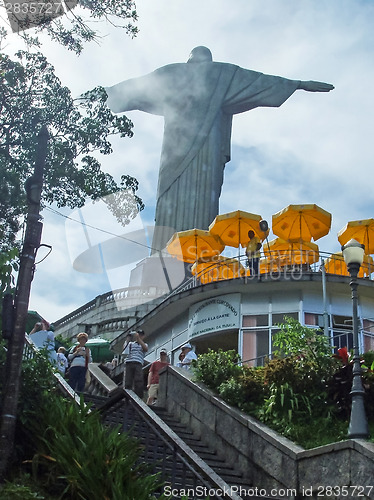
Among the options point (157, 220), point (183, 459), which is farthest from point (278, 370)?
point (157, 220)

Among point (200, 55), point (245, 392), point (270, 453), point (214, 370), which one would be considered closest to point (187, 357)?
point (214, 370)

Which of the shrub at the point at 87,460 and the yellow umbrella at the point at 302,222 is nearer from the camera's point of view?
the shrub at the point at 87,460

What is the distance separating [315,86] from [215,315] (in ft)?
65.6

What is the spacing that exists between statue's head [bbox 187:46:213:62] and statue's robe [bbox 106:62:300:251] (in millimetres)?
356

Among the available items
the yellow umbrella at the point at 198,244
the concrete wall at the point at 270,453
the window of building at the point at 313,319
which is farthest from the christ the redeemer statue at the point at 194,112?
the concrete wall at the point at 270,453

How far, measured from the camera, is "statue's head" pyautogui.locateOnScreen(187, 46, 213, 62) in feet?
128

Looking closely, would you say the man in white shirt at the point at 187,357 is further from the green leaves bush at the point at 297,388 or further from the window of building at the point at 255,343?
the window of building at the point at 255,343

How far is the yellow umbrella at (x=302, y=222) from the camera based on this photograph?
2366 centimetres

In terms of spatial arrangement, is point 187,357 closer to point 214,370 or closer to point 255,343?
point 214,370

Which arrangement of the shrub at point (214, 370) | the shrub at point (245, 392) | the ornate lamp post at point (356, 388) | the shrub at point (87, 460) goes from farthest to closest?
the shrub at point (214, 370), the shrub at point (245, 392), the ornate lamp post at point (356, 388), the shrub at point (87, 460)

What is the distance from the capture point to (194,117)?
3722cm

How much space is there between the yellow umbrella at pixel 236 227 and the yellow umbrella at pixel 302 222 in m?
0.68

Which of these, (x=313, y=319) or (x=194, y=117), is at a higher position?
(x=194, y=117)

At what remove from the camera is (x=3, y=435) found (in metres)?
8.48
